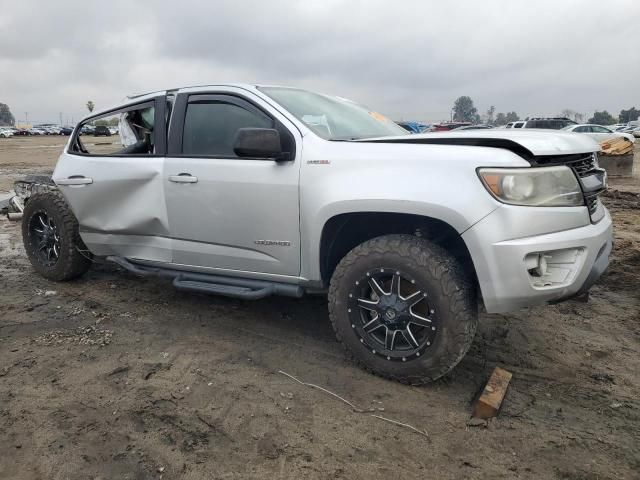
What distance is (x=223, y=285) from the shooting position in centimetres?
364

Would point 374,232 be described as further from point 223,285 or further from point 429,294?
point 223,285

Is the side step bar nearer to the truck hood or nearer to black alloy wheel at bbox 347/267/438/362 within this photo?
black alloy wheel at bbox 347/267/438/362

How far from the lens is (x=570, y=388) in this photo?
118 inches

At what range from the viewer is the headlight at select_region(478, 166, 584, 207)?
2598mm

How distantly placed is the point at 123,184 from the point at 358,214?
79.3 inches

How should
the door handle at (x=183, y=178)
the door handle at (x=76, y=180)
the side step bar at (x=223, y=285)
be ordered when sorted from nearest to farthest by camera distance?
the side step bar at (x=223, y=285) → the door handle at (x=183, y=178) → the door handle at (x=76, y=180)

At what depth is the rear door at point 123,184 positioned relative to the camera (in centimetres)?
385

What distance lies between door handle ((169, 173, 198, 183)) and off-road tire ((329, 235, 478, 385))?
48.6 inches

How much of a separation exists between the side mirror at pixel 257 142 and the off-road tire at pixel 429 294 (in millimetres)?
808

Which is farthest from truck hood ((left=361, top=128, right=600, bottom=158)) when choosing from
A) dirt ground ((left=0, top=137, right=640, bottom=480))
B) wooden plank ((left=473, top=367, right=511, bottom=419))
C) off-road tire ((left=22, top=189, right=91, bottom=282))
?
off-road tire ((left=22, top=189, right=91, bottom=282))

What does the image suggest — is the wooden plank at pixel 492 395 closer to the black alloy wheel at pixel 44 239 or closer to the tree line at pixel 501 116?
the black alloy wheel at pixel 44 239

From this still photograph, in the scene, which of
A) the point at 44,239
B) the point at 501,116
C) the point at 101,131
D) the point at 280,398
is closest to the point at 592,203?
the point at 280,398

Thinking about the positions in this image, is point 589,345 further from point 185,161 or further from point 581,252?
point 185,161

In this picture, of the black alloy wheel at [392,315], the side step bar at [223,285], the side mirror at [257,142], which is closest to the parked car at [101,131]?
the side step bar at [223,285]
